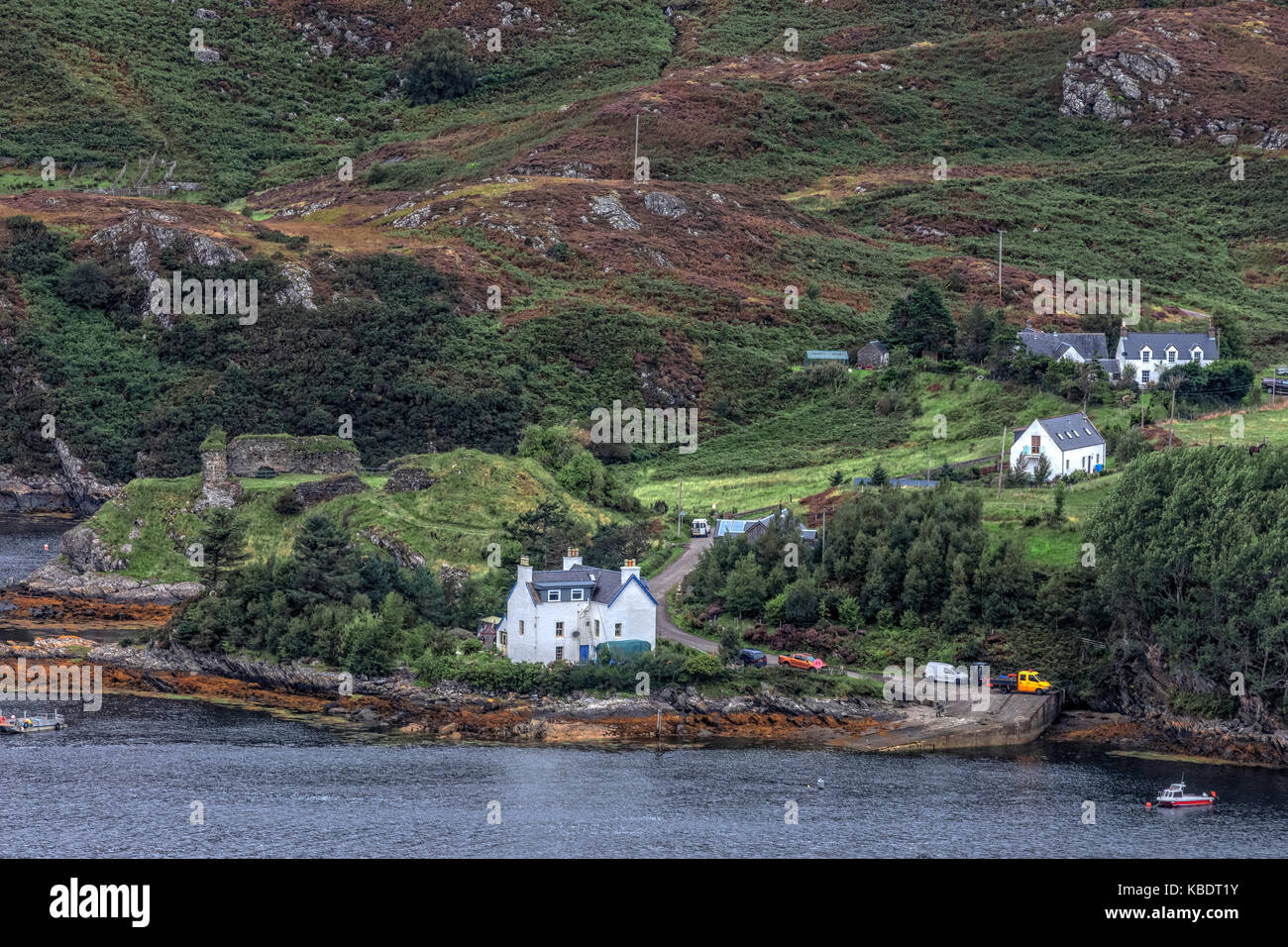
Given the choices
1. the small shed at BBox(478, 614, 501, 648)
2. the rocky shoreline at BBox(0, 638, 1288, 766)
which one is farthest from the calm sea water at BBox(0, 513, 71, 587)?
the rocky shoreline at BBox(0, 638, 1288, 766)

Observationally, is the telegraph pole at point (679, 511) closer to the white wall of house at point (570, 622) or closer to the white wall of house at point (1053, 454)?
the white wall of house at point (1053, 454)

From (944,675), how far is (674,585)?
1873cm

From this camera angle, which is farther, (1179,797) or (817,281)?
(817,281)

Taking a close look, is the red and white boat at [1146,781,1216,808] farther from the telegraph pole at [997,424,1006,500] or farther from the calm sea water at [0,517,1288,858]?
the telegraph pole at [997,424,1006,500]

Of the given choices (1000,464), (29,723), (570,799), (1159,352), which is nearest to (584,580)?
(570,799)

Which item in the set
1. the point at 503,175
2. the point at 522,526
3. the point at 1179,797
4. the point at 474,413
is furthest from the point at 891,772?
the point at 503,175

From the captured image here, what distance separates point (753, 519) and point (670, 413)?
126ft

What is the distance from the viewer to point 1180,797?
66.2 meters

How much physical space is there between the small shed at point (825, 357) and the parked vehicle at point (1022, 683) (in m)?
67.1

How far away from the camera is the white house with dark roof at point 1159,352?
123688mm

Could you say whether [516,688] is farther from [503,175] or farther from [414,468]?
[503,175]

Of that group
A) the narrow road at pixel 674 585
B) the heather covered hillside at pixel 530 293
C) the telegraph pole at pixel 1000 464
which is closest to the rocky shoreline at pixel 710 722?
the narrow road at pixel 674 585

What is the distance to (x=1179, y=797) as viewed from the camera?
66.2 metres

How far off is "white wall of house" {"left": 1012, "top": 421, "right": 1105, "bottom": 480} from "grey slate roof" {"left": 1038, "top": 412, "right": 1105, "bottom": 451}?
199 mm
